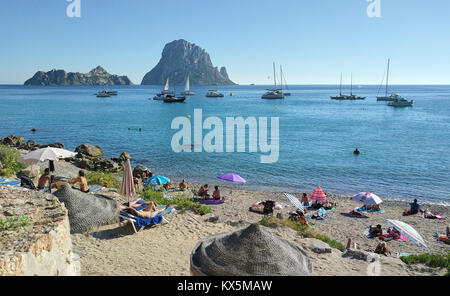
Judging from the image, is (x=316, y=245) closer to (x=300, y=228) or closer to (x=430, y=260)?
(x=300, y=228)

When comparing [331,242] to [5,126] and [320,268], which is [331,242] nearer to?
[320,268]

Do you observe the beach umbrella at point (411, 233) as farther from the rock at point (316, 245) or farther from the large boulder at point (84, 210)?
the large boulder at point (84, 210)

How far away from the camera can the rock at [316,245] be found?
9.84 m

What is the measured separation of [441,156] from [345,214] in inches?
843

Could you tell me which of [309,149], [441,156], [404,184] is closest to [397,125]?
[441,156]

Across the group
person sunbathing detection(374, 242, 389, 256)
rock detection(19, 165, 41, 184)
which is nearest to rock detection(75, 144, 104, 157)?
rock detection(19, 165, 41, 184)

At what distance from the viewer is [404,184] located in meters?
22.7

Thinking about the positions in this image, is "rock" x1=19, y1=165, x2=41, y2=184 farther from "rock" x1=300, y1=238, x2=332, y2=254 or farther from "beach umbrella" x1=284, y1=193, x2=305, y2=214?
"rock" x1=300, y1=238, x2=332, y2=254

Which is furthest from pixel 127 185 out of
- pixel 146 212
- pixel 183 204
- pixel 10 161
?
pixel 10 161

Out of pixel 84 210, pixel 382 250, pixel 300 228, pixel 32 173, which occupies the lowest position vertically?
pixel 382 250

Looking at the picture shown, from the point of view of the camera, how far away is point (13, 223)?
5.27m

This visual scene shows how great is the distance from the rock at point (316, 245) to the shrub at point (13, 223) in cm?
756

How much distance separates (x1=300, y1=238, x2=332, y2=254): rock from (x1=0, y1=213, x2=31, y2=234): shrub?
7565mm

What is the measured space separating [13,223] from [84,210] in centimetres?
472
